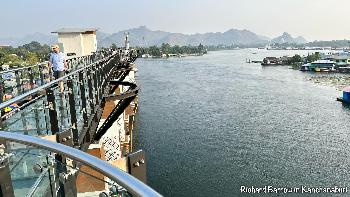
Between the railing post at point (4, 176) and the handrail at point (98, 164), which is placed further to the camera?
the railing post at point (4, 176)

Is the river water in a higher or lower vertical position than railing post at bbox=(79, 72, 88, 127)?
lower

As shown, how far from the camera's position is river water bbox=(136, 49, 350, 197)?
1053 inches

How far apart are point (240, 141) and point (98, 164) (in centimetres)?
3414

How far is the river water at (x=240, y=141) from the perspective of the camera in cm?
2675

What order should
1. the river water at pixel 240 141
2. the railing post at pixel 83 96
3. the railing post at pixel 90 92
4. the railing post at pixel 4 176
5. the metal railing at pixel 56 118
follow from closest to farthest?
the railing post at pixel 4 176, the metal railing at pixel 56 118, the railing post at pixel 83 96, the railing post at pixel 90 92, the river water at pixel 240 141

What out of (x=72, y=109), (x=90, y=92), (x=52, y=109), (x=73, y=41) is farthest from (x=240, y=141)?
(x=52, y=109)

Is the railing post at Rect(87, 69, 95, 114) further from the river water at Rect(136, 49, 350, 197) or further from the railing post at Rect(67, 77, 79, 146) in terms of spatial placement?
the river water at Rect(136, 49, 350, 197)

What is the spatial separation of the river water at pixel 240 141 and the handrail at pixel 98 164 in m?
23.0

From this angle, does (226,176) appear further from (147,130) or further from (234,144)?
(147,130)

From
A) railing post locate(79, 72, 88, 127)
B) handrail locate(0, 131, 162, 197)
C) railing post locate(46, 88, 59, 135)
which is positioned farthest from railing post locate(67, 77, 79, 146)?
handrail locate(0, 131, 162, 197)

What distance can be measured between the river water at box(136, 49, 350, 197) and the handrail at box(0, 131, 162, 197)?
2298 centimetres

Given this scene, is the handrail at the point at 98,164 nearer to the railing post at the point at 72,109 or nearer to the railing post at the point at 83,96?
the railing post at the point at 72,109

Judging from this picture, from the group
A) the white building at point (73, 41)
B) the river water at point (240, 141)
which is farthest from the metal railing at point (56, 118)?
the white building at point (73, 41)

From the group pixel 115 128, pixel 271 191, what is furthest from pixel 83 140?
pixel 271 191
